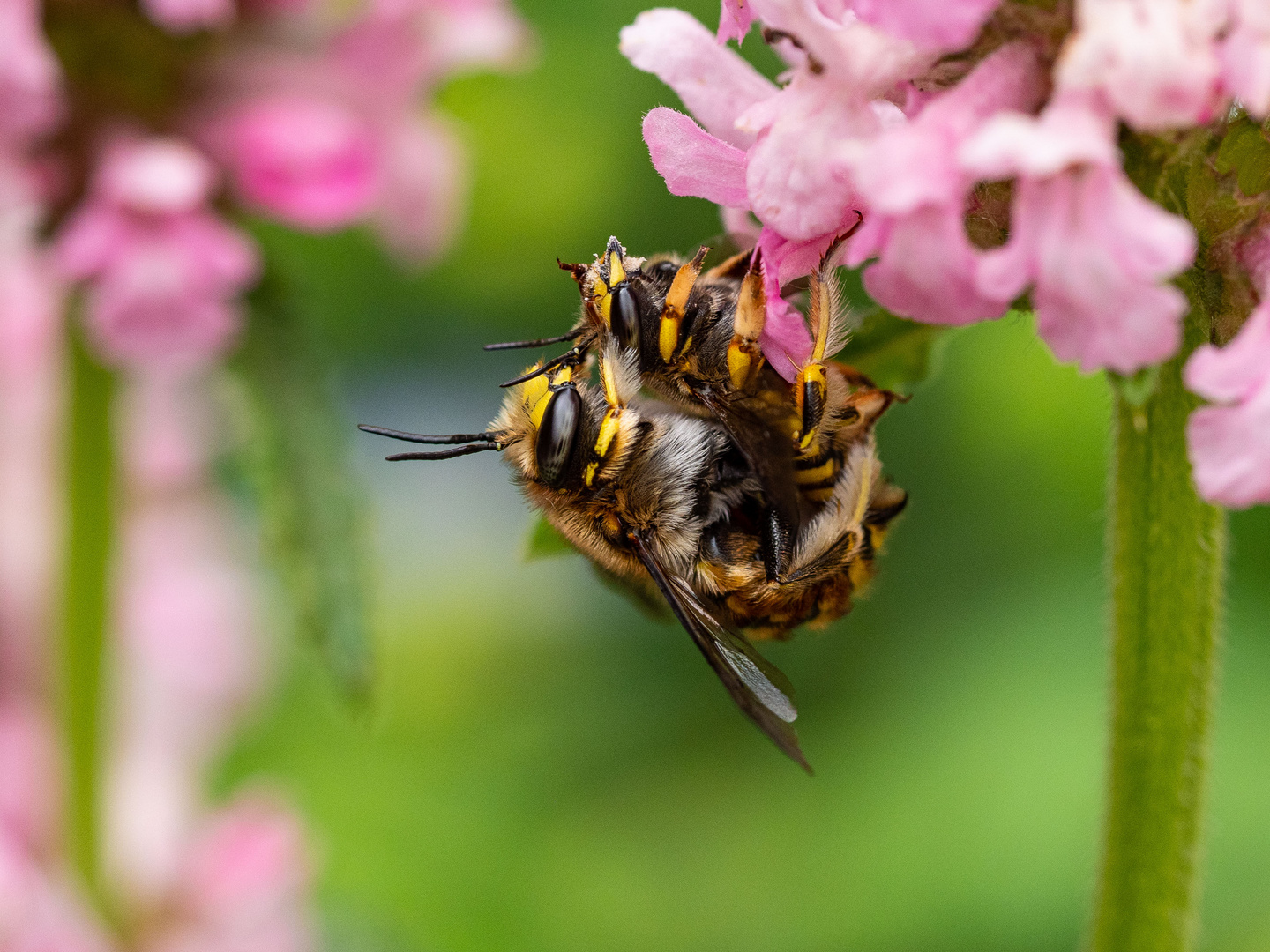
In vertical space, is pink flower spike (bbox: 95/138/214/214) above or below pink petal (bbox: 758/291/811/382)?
below

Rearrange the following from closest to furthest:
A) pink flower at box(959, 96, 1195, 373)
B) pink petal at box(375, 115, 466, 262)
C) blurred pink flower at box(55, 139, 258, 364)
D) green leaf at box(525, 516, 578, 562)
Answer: pink flower at box(959, 96, 1195, 373)
green leaf at box(525, 516, 578, 562)
blurred pink flower at box(55, 139, 258, 364)
pink petal at box(375, 115, 466, 262)

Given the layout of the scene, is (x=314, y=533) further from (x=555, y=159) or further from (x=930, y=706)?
(x=555, y=159)

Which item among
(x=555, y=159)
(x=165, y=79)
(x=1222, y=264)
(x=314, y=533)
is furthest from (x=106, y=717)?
(x=555, y=159)

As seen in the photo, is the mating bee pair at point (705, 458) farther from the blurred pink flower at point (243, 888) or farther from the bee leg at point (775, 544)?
the blurred pink flower at point (243, 888)

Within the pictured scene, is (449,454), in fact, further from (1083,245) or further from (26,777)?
(26,777)

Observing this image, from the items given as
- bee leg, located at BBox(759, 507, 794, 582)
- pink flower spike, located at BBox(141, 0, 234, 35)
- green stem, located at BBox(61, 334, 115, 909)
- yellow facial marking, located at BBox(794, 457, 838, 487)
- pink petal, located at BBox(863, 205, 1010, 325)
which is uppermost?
pink petal, located at BBox(863, 205, 1010, 325)

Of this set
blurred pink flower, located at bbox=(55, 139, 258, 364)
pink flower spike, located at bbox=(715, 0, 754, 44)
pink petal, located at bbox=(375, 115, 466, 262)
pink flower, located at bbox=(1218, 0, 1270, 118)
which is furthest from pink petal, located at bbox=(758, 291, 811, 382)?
pink petal, located at bbox=(375, 115, 466, 262)

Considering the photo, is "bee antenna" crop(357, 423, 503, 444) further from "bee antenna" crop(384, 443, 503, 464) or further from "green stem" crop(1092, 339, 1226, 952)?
"green stem" crop(1092, 339, 1226, 952)
